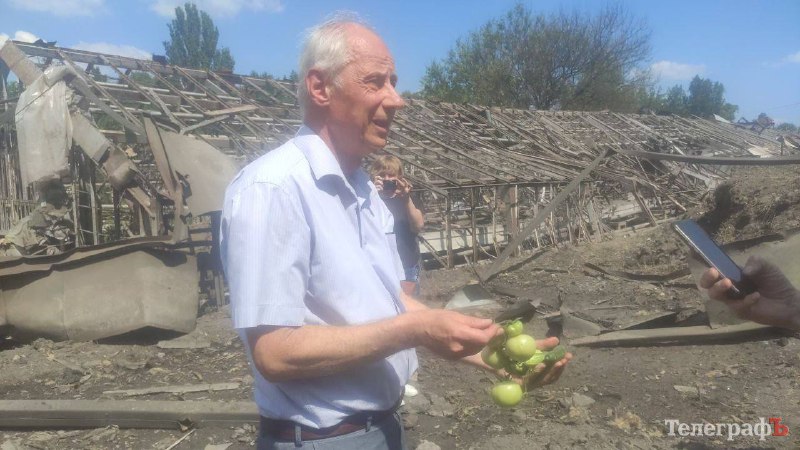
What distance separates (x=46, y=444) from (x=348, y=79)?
4.98 meters

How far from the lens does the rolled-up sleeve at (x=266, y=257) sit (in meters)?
1.47

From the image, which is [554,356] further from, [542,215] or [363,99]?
[542,215]

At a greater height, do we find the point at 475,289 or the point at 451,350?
the point at 451,350

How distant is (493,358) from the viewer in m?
2.15

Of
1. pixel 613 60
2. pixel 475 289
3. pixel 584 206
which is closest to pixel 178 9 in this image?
pixel 613 60

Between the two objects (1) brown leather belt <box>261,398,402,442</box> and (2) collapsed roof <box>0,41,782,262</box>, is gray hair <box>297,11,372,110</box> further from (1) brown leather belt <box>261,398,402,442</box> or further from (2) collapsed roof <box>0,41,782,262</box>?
(2) collapsed roof <box>0,41,782,262</box>

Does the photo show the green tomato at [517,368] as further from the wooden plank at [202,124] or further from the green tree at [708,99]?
the green tree at [708,99]

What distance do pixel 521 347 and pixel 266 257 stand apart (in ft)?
3.25

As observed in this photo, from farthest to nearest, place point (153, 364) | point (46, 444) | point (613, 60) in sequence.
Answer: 1. point (613, 60)
2. point (153, 364)
3. point (46, 444)

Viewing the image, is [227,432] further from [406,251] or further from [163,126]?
[163,126]

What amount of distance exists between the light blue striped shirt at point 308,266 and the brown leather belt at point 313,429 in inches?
1.1

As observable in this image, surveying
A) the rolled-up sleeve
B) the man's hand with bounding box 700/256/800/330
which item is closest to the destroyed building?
the man's hand with bounding box 700/256/800/330

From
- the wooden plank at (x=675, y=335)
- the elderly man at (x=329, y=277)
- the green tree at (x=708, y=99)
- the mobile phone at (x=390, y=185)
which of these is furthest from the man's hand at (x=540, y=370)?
the green tree at (x=708, y=99)

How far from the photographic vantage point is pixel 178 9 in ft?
204
